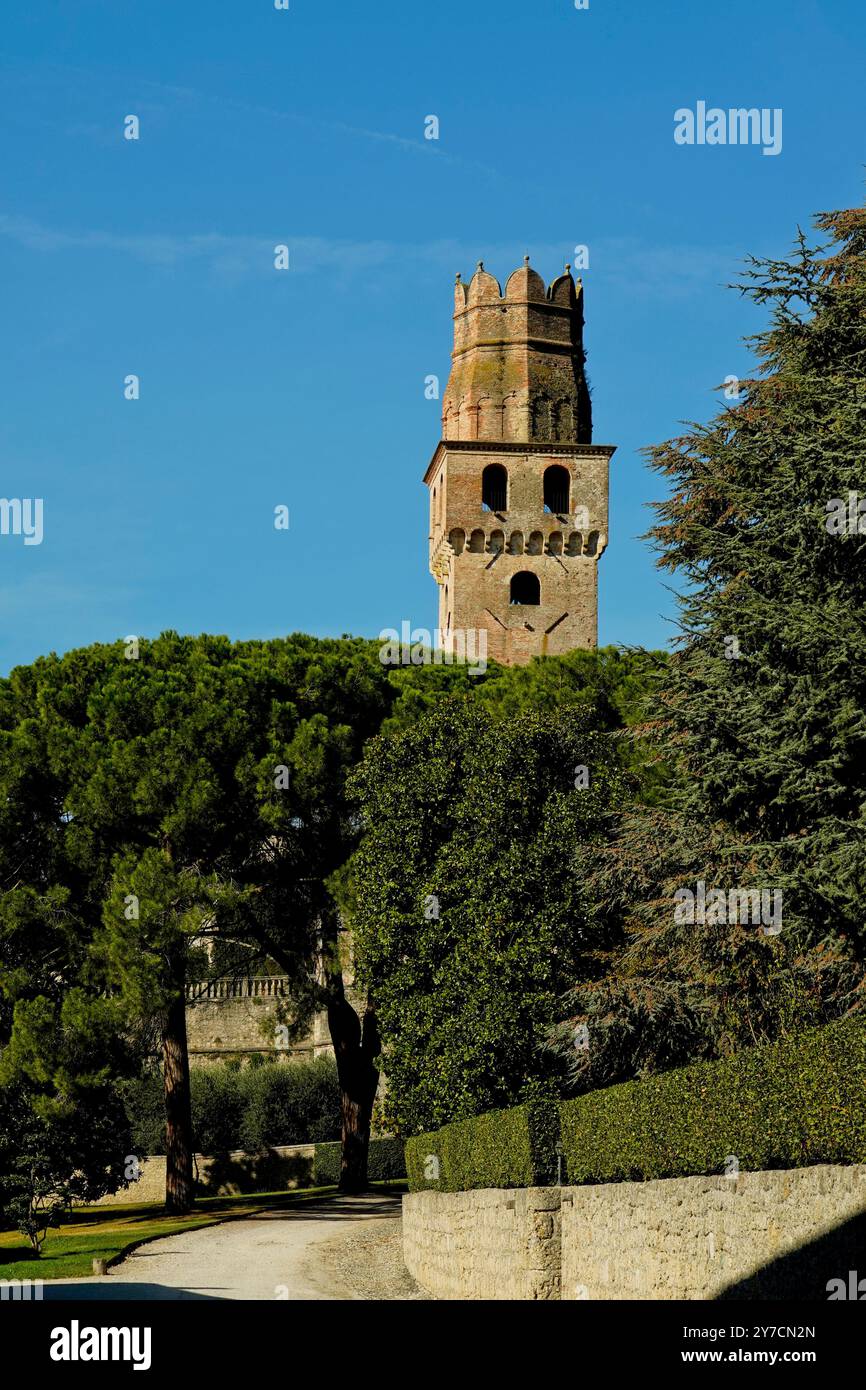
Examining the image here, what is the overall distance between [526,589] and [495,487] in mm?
4759

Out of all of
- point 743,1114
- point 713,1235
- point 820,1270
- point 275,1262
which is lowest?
point 275,1262

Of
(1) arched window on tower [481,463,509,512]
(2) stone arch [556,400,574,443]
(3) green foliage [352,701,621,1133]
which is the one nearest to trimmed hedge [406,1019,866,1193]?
(3) green foliage [352,701,621,1133]

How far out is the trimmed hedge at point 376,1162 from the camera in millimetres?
45312

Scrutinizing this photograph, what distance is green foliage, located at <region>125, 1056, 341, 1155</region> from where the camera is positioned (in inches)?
2046

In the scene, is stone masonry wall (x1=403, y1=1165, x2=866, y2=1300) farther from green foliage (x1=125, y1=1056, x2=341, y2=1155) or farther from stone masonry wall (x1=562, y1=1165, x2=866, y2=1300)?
green foliage (x1=125, y1=1056, x2=341, y2=1155)

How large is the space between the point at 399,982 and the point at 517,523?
4369 centimetres

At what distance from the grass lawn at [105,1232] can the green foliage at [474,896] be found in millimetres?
5546

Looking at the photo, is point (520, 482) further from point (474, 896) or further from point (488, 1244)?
point (488, 1244)

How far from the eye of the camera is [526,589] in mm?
69000

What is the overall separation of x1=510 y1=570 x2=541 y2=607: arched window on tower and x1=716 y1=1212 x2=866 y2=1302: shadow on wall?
56134 millimetres

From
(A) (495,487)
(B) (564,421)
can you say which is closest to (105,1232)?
(A) (495,487)

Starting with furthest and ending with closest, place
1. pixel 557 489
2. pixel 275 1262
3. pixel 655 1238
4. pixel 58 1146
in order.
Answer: pixel 557 489 → pixel 58 1146 → pixel 275 1262 → pixel 655 1238
